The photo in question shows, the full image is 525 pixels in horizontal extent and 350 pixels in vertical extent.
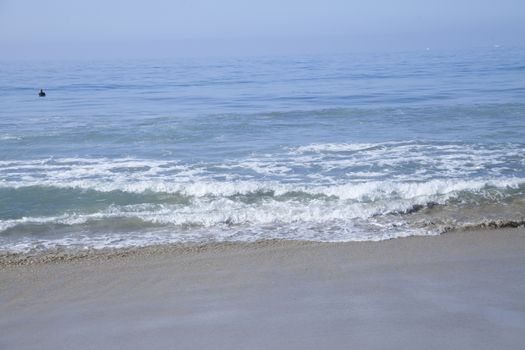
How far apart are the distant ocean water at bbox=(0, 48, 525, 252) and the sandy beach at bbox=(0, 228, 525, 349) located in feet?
2.75

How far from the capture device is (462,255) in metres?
7.08

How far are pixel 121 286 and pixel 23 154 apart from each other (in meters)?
9.84

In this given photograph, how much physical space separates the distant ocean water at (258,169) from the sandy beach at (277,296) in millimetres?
838

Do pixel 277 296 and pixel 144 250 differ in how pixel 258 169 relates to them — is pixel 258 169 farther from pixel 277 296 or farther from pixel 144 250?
pixel 277 296

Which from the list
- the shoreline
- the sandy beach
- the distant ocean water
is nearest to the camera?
the sandy beach

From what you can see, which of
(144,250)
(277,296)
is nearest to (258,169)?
(144,250)

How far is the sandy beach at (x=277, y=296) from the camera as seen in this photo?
4926 mm

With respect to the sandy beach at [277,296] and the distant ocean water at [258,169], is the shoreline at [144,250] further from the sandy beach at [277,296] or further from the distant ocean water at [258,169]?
the distant ocean water at [258,169]

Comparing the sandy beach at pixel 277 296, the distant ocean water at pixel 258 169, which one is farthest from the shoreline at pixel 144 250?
the distant ocean water at pixel 258 169

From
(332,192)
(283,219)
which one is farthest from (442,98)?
(283,219)

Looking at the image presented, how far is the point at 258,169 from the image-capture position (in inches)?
501

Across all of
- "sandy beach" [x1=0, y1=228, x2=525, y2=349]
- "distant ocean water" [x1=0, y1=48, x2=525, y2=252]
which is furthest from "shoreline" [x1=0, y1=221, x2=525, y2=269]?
"distant ocean water" [x1=0, y1=48, x2=525, y2=252]

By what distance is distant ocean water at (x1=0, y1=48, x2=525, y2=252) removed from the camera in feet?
29.1

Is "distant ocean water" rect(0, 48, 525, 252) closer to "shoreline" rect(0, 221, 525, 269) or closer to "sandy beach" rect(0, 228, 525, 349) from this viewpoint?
"shoreline" rect(0, 221, 525, 269)
